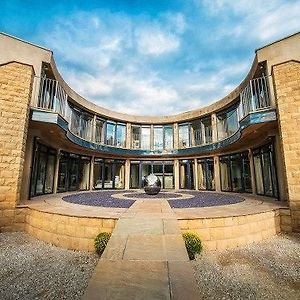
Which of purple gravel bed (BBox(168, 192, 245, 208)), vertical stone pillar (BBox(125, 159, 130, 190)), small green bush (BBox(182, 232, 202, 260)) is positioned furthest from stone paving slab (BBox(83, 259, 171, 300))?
vertical stone pillar (BBox(125, 159, 130, 190))

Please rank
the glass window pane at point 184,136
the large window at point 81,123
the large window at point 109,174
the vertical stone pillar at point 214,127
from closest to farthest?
1. the large window at point 81,123
2. the vertical stone pillar at point 214,127
3. the large window at point 109,174
4. the glass window pane at point 184,136

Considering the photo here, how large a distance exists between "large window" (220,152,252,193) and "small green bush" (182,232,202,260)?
29.3 ft

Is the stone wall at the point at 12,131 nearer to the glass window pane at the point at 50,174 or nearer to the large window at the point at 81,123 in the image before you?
the glass window pane at the point at 50,174

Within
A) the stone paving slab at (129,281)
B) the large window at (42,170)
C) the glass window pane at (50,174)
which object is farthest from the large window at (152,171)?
the stone paving slab at (129,281)

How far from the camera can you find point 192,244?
180 inches

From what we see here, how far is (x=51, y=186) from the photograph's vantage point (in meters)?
11.7

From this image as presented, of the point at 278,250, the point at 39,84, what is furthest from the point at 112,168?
the point at 278,250

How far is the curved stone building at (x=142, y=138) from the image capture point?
22.7ft

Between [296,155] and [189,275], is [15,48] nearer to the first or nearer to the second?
[189,275]

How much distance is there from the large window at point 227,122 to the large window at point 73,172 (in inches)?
410

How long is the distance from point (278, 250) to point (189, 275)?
3.89 meters

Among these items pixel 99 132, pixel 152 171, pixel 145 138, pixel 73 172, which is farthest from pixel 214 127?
pixel 73 172

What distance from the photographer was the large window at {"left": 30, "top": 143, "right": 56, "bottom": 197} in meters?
9.70

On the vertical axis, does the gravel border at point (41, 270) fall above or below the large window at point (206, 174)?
below
